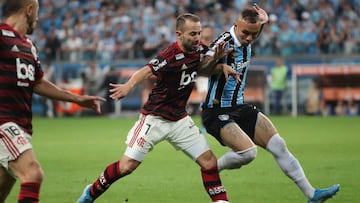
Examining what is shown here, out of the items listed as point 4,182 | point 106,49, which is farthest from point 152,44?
point 4,182

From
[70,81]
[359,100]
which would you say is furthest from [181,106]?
[70,81]

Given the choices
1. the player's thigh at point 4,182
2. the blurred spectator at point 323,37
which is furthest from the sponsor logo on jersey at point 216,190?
the blurred spectator at point 323,37

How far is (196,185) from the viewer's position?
1091 centimetres

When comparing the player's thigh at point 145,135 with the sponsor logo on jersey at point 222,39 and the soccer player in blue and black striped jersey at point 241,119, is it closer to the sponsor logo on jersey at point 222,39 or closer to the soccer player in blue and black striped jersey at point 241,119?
the soccer player in blue and black striped jersey at point 241,119

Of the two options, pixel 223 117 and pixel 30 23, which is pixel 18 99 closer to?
pixel 30 23

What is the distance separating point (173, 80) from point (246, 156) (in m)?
1.23

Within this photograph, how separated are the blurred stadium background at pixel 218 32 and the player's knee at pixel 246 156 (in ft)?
52.1

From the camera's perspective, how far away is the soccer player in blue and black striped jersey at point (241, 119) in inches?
346

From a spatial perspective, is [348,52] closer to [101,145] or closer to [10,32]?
[101,145]

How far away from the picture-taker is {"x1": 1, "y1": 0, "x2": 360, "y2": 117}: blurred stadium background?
26359mm

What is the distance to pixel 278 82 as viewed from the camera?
26547 mm

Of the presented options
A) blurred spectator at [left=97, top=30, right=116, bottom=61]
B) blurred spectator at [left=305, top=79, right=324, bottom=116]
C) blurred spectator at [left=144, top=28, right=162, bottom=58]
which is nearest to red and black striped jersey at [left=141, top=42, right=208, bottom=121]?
blurred spectator at [left=305, top=79, right=324, bottom=116]

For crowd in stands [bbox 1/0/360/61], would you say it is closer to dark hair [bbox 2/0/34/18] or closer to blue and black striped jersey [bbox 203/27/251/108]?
blue and black striped jersey [bbox 203/27/251/108]

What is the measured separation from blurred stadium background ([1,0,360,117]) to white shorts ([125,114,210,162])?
16368 millimetres
